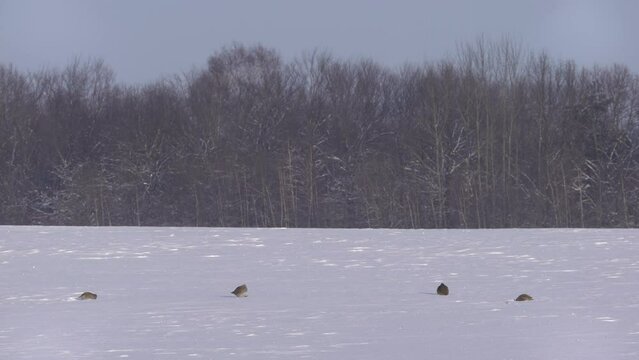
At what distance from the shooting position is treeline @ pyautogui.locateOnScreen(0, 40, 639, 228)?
43.0 meters

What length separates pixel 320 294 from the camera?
A: 12.2 m

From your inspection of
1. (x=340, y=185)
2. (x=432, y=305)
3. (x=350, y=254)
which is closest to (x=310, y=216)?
(x=340, y=185)

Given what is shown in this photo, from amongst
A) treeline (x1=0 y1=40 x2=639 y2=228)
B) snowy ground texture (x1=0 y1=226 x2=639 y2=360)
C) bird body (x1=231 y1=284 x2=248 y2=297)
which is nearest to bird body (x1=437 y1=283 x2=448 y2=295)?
snowy ground texture (x1=0 y1=226 x2=639 y2=360)

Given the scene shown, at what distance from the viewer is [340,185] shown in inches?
1812

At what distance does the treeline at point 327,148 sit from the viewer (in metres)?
43.0

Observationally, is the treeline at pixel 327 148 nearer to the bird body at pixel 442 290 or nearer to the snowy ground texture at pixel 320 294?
the snowy ground texture at pixel 320 294

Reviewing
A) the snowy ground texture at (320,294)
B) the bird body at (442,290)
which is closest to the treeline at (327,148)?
the snowy ground texture at (320,294)

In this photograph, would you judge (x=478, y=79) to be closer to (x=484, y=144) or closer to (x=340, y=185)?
(x=484, y=144)

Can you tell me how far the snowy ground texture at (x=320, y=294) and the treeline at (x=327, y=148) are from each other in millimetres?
22476

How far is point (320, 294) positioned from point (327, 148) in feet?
117

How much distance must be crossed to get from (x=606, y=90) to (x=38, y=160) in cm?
2698

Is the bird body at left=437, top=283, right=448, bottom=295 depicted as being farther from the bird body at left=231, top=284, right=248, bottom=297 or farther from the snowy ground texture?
the bird body at left=231, top=284, right=248, bottom=297

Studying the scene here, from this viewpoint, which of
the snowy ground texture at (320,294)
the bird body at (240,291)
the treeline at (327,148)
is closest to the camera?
the snowy ground texture at (320,294)

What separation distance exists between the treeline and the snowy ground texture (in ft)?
73.7
